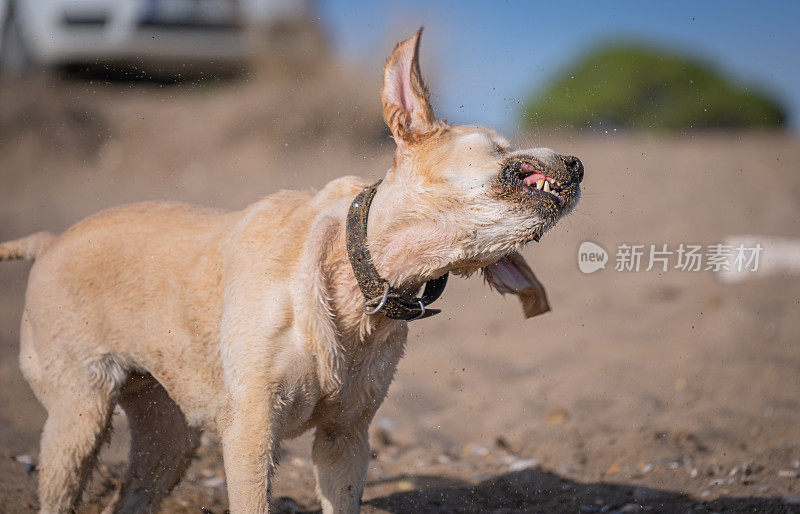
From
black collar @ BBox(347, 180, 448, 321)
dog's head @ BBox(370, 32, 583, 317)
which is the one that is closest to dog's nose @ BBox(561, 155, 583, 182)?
dog's head @ BBox(370, 32, 583, 317)

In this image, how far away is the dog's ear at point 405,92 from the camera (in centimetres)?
309

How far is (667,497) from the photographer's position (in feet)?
16.1

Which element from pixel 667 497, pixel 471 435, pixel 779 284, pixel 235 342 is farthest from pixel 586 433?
pixel 779 284

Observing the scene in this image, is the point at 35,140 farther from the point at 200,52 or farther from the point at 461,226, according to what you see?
the point at 461,226

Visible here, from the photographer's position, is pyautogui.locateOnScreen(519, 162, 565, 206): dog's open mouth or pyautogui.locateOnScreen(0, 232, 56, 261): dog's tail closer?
pyautogui.locateOnScreen(519, 162, 565, 206): dog's open mouth

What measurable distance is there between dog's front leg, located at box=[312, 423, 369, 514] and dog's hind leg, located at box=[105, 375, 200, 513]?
40.6 inches

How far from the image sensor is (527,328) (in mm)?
9570

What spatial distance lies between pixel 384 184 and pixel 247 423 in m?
1.10

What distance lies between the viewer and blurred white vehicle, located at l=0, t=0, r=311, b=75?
14219 millimetres

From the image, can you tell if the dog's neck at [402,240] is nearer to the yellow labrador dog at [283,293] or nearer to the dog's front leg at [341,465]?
the yellow labrador dog at [283,293]

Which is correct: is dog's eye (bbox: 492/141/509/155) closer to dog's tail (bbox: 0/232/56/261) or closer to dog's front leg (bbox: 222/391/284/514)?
dog's front leg (bbox: 222/391/284/514)
